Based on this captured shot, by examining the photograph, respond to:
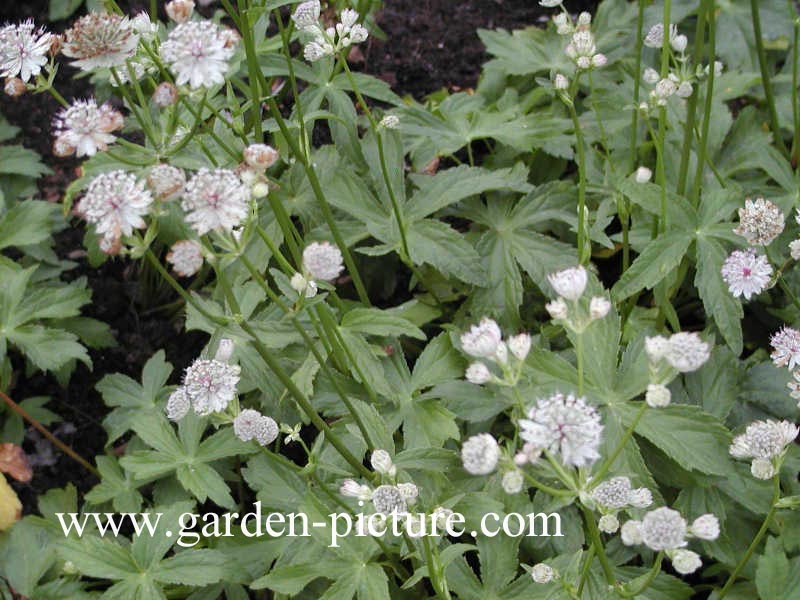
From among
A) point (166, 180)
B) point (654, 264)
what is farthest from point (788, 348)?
point (166, 180)

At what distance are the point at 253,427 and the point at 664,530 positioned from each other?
2.38 feet

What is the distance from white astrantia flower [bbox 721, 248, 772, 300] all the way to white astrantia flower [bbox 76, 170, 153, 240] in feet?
4.13

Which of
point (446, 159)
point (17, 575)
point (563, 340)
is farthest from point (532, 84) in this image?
point (17, 575)

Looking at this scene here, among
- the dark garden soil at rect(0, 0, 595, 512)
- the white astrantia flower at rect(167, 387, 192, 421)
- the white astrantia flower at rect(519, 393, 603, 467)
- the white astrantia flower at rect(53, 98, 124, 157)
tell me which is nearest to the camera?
the white astrantia flower at rect(519, 393, 603, 467)

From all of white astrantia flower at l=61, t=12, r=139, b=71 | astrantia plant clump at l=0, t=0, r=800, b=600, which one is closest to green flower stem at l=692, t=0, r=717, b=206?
astrantia plant clump at l=0, t=0, r=800, b=600

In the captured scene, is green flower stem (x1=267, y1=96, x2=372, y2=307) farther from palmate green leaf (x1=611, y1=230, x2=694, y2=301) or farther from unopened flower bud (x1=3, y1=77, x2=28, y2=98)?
palmate green leaf (x1=611, y1=230, x2=694, y2=301)

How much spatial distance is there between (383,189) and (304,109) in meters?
0.33

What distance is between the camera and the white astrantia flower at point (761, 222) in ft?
6.14

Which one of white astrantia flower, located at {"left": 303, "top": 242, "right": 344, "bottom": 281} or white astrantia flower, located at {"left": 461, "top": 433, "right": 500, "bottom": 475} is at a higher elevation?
white astrantia flower, located at {"left": 303, "top": 242, "right": 344, "bottom": 281}

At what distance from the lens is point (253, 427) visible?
5.29 ft

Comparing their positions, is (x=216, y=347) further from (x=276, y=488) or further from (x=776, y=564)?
(x=776, y=564)

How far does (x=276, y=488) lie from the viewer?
2.05 metres

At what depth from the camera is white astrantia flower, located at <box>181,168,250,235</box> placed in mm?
1299

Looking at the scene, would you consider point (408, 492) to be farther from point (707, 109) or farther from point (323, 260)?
point (707, 109)
